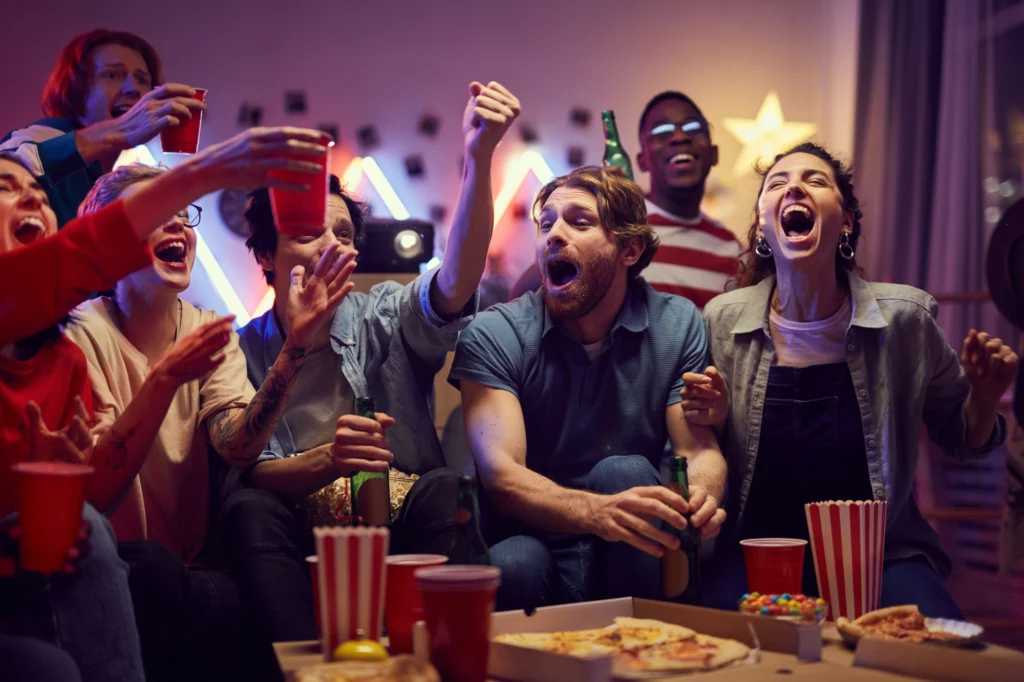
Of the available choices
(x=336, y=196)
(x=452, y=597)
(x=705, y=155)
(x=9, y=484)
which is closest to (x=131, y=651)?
(x=9, y=484)

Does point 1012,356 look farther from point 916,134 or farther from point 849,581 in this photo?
point 916,134

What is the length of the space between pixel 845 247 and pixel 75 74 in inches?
81.0

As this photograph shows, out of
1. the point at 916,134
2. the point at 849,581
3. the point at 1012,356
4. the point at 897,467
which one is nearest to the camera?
the point at 849,581

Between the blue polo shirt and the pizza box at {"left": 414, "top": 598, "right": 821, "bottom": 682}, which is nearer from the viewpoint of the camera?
the pizza box at {"left": 414, "top": 598, "right": 821, "bottom": 682}

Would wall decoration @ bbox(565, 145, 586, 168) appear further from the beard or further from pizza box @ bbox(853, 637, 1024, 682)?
pizza box @ bbox(853, 637, 1024, 682)

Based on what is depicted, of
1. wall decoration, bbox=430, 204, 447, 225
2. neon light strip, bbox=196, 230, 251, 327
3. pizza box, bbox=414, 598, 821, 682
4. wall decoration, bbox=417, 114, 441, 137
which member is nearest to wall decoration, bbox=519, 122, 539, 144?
wall decoration, bbox=417, 114, 441, 137

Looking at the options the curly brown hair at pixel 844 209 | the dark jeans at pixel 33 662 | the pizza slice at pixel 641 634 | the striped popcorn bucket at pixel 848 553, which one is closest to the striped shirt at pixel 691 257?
the curly brown hair at pixel 844 209

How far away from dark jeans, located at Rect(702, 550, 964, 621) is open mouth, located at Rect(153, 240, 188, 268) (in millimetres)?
1294

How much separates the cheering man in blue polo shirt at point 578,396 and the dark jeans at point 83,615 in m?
0.73

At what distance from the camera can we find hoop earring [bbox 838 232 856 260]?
2.40 meters

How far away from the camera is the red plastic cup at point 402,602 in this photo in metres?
1.36

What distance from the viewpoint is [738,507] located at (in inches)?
89.0

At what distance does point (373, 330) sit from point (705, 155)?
1.73 meters

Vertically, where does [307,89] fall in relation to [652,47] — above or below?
below
